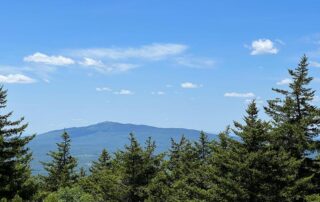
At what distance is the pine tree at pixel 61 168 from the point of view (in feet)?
232

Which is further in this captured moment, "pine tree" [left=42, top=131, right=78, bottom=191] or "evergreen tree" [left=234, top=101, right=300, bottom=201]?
"pine tree" [left=42, top=131, right=78, bottom=191]

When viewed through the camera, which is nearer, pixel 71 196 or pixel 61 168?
pixel 71 196

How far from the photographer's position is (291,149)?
1400 inches

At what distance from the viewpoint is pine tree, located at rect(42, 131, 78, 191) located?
232 ft

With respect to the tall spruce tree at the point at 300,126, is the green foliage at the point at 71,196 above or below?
below

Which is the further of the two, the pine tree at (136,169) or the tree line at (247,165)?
the pine tree at (136,169)

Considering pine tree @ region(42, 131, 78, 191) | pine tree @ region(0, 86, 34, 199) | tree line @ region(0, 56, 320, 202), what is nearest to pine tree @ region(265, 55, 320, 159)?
tree line @ region(0, 56, 320, 202)

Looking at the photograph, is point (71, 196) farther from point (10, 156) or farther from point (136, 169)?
point (10, 156)

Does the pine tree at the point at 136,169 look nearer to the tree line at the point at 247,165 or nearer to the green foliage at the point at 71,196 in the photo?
the tree line at the point at 247,165

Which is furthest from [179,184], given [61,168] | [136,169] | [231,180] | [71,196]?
[61,168]

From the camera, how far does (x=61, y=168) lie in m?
73.6

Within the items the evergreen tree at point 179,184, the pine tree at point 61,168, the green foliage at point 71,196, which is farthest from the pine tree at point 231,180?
the pine tree at point 61,168

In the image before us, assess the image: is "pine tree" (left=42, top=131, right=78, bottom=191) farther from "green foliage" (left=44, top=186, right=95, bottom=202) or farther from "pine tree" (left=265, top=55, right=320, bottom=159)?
"pine tree" (left=265, top=55, right=320, bottom=159)

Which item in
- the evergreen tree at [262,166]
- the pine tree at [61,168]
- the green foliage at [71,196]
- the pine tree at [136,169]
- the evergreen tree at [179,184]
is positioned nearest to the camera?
the evergreen tree at [262,166]
